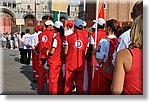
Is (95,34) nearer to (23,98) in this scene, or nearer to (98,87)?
(98,87)

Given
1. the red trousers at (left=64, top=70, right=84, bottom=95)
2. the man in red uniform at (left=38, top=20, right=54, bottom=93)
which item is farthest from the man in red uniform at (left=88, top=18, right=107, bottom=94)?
the man in red uniform at (left=38, top=20, right=54, bottom=93)

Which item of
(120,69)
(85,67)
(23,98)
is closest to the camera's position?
(120,69)

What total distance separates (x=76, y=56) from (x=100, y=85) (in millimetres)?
426

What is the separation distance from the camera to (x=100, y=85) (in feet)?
8.85

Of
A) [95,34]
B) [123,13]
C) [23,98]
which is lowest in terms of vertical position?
[23,98]

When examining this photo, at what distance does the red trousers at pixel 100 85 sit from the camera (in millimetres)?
2499

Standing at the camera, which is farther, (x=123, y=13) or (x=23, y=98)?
(x=123, y=13)

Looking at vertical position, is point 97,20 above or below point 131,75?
above

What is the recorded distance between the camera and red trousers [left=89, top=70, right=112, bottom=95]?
2.50 meters

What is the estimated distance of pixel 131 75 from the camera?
1588 mm

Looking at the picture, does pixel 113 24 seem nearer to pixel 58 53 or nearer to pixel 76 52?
pixel 76 52

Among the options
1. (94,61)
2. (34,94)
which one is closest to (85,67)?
(94,61)

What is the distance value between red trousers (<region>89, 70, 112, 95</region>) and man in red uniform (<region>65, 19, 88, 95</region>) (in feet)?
0.64

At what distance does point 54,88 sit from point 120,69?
1.33 metres
